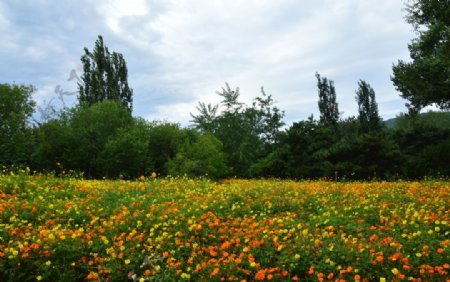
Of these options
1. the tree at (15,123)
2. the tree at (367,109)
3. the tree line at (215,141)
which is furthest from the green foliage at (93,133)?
the tree at (367,109)

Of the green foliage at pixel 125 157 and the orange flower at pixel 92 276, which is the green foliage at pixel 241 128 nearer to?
the green foliage at pixel 125 157

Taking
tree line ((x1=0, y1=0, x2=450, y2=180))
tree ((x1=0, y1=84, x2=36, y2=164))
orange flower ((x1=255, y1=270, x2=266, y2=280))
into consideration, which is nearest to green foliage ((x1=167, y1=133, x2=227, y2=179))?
tree line ((x1=0, y1=0, x2=450, y2=180))

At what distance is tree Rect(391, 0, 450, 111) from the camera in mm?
14553

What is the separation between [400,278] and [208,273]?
2.13 meters

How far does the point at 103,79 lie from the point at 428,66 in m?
26.4

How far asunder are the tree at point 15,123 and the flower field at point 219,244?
75.6 feet

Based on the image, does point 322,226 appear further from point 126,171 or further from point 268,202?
point 126,171

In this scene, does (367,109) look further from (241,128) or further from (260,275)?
(260,275)

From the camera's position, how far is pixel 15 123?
34125 mm

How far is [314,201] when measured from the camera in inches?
359

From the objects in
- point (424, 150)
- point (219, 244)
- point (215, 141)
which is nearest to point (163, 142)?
point (215, 141)

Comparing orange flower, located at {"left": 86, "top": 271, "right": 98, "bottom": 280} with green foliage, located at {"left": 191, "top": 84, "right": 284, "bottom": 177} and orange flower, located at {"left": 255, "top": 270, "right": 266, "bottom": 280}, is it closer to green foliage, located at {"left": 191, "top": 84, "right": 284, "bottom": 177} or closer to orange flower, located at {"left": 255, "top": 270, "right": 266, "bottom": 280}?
orange flower, located at {"left": 255, "top": 270, "right": 266, "bottom": 280}

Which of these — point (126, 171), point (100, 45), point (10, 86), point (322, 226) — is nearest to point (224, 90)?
point (100, 45)

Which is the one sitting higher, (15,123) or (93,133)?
(15,123)
